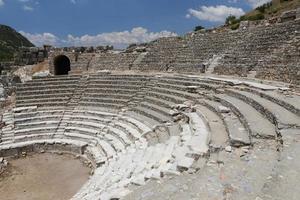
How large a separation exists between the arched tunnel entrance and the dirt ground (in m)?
12.0

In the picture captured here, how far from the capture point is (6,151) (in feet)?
46.7

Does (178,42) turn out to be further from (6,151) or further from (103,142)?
(6,151)

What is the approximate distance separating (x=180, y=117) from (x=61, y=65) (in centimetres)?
1721

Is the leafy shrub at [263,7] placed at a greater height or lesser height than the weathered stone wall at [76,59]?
greater

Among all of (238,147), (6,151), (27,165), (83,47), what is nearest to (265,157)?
(238,147)

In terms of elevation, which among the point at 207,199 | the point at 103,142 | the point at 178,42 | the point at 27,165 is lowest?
the point at 27,165

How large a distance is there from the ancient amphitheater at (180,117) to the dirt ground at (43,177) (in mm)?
644

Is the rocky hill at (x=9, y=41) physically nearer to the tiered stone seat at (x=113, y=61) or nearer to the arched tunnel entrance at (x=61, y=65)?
the arched tunnel entrance at (x=61, y=65)

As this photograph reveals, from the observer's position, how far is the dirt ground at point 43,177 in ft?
34.3

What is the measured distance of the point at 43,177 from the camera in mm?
11812

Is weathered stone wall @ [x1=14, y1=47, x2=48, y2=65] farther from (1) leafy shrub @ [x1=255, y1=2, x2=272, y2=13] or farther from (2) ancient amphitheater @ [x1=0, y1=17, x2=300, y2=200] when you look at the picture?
(1) leafy shrub @ [x1=255, y1=2, x2=272, y2=13]

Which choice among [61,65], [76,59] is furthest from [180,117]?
[61,65]

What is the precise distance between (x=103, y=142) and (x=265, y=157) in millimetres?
8301

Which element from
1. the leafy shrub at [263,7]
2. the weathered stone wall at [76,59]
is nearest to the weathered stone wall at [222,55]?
the weathered stone wall at [76,59]
